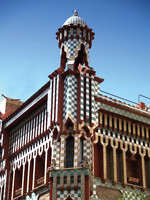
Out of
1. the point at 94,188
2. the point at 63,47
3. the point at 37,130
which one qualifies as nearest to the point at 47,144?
the point at 37,130

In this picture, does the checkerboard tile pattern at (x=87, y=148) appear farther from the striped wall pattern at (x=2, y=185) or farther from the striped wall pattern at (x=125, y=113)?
the striped wall pattern at (x=2, y=185)

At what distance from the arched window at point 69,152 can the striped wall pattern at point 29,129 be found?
110 inches

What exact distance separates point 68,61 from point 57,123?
4396 mm

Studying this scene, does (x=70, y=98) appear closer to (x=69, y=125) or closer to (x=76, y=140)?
(x=69, y=125)

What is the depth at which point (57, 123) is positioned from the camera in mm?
26922

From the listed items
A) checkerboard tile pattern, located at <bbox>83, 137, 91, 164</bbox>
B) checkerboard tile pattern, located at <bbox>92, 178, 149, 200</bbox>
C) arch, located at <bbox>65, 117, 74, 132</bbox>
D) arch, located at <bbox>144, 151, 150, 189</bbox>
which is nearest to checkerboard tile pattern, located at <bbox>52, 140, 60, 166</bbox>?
arch, located at <bbox>65, 117, 74, 132</bbox>

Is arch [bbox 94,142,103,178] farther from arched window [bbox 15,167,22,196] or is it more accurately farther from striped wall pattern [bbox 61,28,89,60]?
arched window [bbox 15,167,22,196]

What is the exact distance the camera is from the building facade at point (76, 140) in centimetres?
2606

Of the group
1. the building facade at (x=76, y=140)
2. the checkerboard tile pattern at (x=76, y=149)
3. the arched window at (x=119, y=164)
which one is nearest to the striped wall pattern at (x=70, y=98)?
the building facade at (x=76, y=140)

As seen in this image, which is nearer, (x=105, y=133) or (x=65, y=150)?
(x=65, y=150)

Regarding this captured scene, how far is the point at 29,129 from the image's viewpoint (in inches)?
1233

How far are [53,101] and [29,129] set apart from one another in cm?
410

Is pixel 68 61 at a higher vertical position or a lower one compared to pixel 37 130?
higher

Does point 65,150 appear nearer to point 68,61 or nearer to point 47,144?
point 47,144
